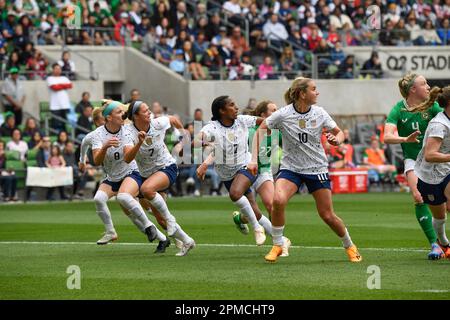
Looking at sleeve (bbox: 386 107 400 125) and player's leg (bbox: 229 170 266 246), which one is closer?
sleeve (bbox: 386 107 400 125)

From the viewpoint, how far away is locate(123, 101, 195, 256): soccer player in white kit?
52.7 feet

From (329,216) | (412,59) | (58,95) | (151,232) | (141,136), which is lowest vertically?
(151,232)

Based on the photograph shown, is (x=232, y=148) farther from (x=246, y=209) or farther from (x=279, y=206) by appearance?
(x=279, y=206)

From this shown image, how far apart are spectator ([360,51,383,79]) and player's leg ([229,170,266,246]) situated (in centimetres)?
2222

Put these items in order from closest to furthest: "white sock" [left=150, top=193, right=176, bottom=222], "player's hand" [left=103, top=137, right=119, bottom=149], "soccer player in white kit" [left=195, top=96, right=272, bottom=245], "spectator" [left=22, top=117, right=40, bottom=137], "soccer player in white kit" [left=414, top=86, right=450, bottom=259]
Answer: "soccer player in white kit" [left=414, top=86, right=450, bottom=259]
"white sock" [left=150, top=193, right=176, bottom=222]
"player's hand" [left=103, top=137, right=119, bottom=149]
"soccer player in white kit" [left=195, top=96, right=272, bottom=245]
"spectator" [left=22, top=117, right=40, bottom=137]

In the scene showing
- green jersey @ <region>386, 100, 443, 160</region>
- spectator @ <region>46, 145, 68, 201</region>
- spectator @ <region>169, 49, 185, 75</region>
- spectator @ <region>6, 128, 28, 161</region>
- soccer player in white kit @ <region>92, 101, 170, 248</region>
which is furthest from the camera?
spectator @ <region>169, 49, 185, 75</region>

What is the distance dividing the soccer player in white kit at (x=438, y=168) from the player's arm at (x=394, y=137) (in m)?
0.18

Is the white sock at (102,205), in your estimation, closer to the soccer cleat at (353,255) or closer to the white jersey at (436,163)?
the soccer cleat at (353,255)

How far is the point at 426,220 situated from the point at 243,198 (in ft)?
9.04

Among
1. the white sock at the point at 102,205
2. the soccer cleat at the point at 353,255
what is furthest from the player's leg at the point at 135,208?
the soccer cleat at the point at 353,255

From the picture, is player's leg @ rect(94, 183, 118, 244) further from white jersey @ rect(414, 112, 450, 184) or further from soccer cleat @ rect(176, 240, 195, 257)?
white jersey @ rect(414, 112, 450, 184)

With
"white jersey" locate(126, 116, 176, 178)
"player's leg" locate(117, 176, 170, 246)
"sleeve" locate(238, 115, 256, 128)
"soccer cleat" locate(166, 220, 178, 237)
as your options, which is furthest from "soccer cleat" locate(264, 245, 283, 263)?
"white jersey" locate(126, 116, 176, 178)

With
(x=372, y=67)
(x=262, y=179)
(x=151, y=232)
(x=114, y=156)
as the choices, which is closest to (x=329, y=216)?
(x=151, y=232)

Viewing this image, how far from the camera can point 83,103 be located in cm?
3244
